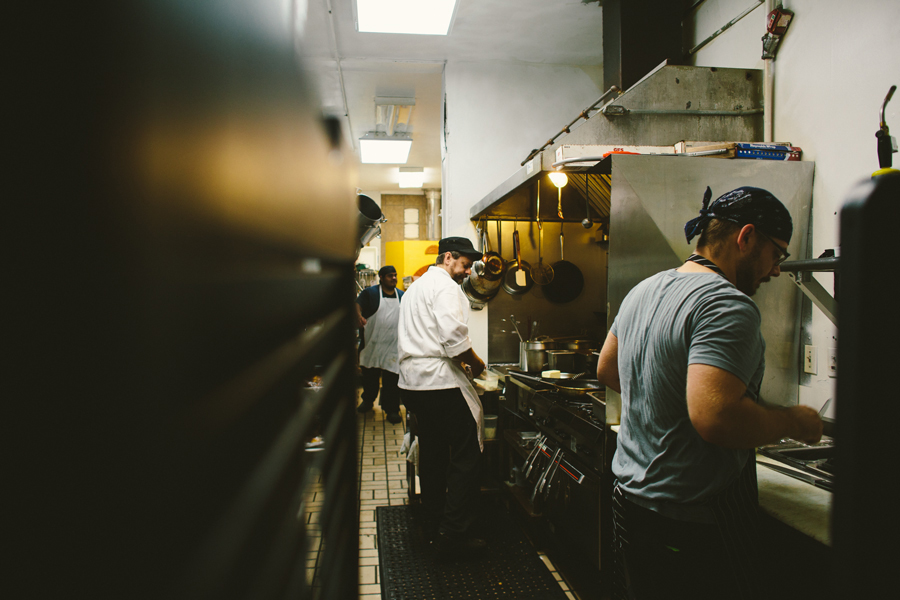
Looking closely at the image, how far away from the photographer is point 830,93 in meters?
2.13

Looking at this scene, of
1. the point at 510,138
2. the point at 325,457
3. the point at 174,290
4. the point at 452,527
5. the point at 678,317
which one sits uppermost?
the point at 510,138

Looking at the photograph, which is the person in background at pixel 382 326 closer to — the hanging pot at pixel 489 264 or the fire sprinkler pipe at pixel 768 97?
the hanging pot at pixel 489 264

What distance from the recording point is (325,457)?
25.6 inches

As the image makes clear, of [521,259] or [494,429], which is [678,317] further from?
[521,259]

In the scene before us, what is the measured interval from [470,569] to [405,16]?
3432 millimetres

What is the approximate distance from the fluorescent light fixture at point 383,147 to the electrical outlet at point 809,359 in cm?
482

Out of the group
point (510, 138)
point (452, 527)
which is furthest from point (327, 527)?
point (510, 138)

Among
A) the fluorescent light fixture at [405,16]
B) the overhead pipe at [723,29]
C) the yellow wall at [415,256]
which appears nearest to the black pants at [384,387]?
the yellow wall at [415,256]

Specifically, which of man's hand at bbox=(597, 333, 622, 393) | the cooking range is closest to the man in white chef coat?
the cooking range

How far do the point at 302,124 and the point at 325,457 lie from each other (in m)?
0.40

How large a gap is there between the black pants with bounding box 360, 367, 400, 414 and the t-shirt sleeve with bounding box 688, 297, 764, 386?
4246 millimetres

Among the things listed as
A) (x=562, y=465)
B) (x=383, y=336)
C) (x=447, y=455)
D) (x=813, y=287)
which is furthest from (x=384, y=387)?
(x=813, y=287)

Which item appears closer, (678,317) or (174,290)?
(174,290)

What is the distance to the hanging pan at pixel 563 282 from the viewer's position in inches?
175
